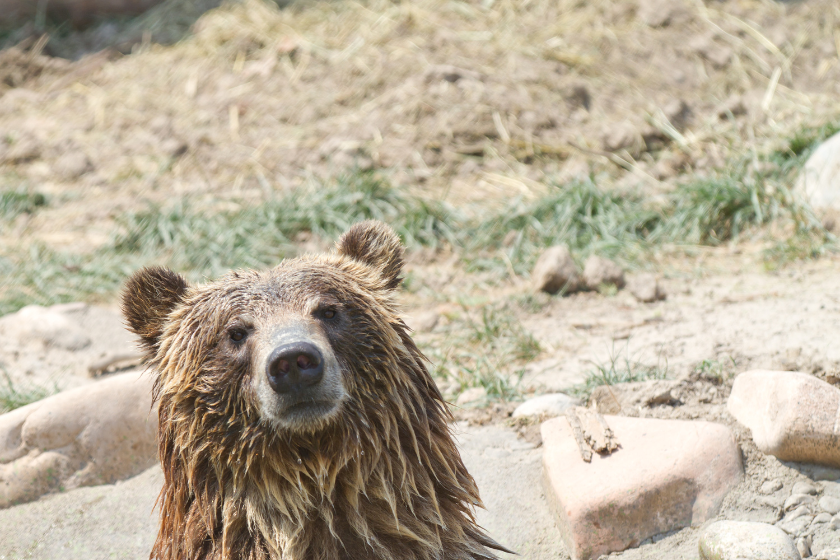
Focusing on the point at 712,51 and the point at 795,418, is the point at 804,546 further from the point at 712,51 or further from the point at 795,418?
the point at 712,51

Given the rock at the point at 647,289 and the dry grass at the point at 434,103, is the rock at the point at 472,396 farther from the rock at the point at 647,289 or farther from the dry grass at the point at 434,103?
the dry grass at the point at 434,103

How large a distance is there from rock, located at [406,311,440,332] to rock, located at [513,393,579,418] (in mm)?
1380

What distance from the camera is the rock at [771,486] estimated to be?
348 cm

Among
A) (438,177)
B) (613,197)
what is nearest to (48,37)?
(438,177)

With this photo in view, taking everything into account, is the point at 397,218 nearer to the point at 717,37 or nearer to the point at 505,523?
the point at 505,523

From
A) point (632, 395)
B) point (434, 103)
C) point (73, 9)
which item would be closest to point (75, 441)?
point (632, 395)

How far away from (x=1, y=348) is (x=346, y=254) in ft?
11.2

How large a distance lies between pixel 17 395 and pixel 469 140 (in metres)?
4.57

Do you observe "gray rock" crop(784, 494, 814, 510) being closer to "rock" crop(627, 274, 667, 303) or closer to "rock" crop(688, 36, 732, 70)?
"rock" crop(627, 274, 667, 303)

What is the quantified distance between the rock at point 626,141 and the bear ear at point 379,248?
4492 mm

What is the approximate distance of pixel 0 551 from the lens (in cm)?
401

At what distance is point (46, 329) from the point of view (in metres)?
5.79

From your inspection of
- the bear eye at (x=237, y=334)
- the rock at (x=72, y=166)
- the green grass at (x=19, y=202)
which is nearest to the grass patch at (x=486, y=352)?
the bear eye at (x=237, y=334)

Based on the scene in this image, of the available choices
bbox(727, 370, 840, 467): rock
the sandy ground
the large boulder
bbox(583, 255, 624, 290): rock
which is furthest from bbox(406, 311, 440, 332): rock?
the large boulder
